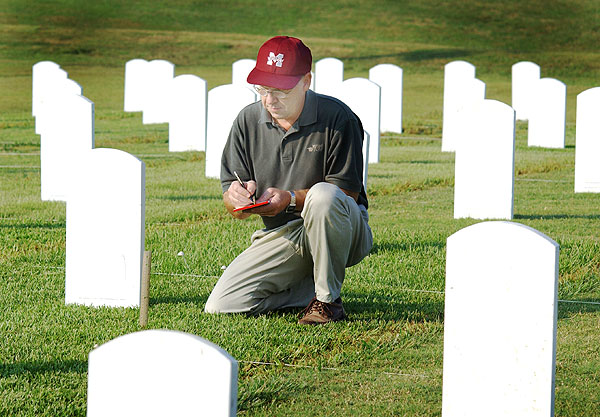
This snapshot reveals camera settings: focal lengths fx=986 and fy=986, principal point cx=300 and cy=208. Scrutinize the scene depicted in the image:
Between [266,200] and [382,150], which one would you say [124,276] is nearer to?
[266,200]

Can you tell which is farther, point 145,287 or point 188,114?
point 188,114

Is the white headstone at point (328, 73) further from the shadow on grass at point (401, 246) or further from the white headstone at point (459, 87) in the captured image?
the shadow on grass at point (401, 246)

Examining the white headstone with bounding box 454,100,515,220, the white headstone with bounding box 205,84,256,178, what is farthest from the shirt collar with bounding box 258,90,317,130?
the white headstone with bounding box 205,84,256,178

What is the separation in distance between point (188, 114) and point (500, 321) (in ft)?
34.4

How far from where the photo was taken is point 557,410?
3998 millimetres

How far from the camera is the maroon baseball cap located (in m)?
4.85

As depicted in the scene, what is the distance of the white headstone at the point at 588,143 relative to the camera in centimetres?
1005

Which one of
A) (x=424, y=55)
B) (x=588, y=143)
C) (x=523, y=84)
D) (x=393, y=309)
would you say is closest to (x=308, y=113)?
(x=393, y=309)

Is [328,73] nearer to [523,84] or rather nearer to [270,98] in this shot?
[523,84]

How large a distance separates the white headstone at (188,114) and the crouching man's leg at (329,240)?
8477 millimetres

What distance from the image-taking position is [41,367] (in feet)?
14.4

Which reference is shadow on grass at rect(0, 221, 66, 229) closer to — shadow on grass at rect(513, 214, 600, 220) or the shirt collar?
the shirt collar

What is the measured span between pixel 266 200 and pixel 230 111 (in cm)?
603

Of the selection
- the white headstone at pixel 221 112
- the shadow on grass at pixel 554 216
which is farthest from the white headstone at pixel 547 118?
the shadow on grass at pixel 554 216
